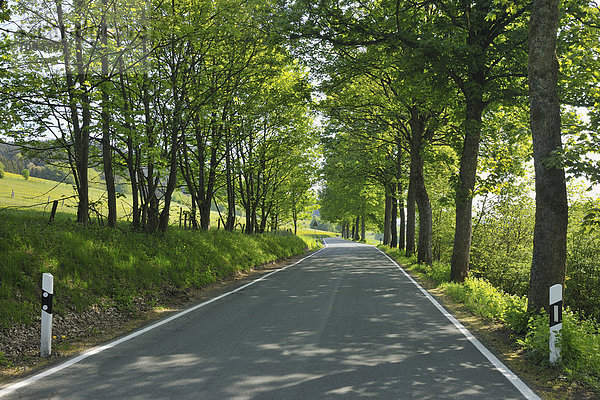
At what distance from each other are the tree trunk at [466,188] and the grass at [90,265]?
25.2ft

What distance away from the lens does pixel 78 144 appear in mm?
12562

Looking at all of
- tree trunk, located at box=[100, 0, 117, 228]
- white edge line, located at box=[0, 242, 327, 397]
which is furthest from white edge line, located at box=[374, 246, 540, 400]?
tree trunk, located at box=[100, 0, 117, 228]

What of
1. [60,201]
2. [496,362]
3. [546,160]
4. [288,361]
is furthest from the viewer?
[60,201]

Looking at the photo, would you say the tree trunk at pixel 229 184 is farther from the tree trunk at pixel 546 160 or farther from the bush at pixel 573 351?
the bush at pixel 573 351

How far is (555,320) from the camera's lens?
530cm

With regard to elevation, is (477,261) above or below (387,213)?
below

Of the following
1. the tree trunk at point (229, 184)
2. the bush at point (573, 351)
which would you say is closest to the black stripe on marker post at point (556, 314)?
the bush at point (573, 351)

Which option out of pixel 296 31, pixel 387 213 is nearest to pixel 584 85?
pixel 296 31

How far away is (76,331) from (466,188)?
10.6 meters

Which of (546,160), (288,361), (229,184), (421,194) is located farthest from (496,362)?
(229,184)

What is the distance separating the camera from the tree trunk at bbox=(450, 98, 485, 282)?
40.0 ft

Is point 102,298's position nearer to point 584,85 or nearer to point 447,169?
point 584,85

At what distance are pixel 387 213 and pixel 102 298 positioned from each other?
3432 cm

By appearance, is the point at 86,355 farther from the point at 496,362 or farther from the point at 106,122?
the point at 106,122
